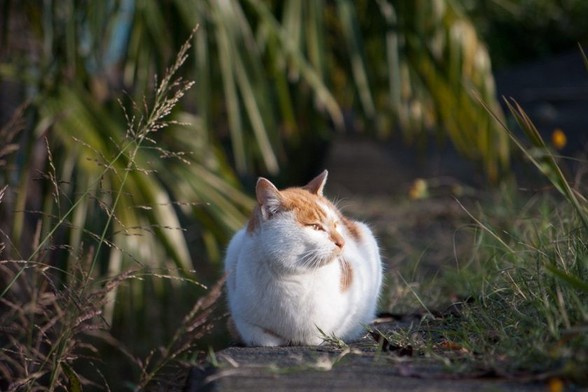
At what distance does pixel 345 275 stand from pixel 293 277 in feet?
0.44

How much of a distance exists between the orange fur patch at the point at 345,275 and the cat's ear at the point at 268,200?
0.19 meters

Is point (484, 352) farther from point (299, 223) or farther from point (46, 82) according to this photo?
point (46, 82)

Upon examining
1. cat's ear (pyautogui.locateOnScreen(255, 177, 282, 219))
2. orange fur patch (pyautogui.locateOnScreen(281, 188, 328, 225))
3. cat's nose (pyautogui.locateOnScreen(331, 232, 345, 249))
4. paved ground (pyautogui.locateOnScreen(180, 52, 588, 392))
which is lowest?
paved ground (pyautogui.locateOnScreen(180, 52, 588, 392))

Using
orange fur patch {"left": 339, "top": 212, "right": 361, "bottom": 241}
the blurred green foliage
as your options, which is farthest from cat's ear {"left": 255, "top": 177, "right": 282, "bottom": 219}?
the blurred green foliage

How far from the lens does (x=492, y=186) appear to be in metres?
4.98

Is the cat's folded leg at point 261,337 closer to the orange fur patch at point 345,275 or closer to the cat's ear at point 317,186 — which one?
the orange fur patch at point 345,275

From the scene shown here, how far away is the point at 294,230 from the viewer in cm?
200

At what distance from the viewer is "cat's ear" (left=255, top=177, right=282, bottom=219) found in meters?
2.03

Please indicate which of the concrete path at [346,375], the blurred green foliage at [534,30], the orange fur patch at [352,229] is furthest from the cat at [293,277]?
the blurred green foliage at [534,30]

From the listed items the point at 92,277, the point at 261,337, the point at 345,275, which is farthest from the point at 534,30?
the point at 92,277

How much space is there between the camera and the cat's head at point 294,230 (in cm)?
198

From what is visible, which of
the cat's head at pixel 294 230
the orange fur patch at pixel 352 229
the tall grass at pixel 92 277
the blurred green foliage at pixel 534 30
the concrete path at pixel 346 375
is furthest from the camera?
the blurred green foliage at pixel 534 30

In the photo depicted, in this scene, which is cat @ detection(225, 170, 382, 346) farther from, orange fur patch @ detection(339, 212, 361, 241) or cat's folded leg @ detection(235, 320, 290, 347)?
orange fur patch @ detection(339, 212, 361, 241)

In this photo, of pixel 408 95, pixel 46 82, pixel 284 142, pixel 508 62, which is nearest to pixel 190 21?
pixel 46 82
